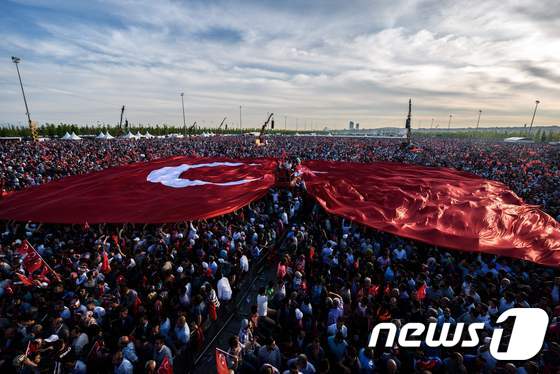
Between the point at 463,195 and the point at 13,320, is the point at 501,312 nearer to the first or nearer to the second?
the point at 463,195

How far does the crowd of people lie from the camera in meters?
5.50

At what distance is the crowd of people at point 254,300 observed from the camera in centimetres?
550

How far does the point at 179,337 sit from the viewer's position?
6.11 metres

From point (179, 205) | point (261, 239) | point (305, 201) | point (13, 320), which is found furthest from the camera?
point (305, 201)

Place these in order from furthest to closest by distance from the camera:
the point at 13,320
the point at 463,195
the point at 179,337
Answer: the point at 463,195 → the point at 13,320 → the point at 179,337

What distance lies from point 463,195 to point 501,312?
336 inches

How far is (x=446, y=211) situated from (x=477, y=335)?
696 cm

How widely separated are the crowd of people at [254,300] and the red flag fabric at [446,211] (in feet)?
1.98

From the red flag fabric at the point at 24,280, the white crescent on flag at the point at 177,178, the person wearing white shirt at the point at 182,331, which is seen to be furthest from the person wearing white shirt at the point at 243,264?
the white crescent on flag at the point at 177,178

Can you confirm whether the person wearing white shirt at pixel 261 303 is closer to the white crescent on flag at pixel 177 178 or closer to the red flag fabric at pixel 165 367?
the red flag fabric at pixel 165 367

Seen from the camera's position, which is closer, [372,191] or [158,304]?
[158,304]

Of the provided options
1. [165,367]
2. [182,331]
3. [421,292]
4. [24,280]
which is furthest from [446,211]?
[24,280]

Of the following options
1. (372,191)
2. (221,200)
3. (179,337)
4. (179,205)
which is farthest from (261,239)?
(372,191)

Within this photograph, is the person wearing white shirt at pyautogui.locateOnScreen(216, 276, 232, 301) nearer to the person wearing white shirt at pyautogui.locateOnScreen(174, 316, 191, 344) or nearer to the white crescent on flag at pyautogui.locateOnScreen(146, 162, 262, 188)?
the person wearing white shirt at pyautogui.locateOnScreen(174, 316, 191, 344)
